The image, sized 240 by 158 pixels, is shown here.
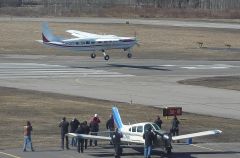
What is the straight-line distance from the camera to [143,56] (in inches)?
3814

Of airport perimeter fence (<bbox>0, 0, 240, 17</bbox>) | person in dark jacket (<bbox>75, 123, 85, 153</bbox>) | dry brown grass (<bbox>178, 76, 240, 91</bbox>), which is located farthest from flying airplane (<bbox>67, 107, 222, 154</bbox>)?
airport perimeter fence (<bbox>0, 0, 240, 17</bbox>)

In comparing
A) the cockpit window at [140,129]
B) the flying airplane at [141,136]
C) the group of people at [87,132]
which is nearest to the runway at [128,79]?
the group of people at [87,132]

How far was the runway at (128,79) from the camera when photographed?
197 ft

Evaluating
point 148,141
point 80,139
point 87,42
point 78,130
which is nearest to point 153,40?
point 87,42

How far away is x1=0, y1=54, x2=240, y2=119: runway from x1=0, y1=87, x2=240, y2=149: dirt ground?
282 cm

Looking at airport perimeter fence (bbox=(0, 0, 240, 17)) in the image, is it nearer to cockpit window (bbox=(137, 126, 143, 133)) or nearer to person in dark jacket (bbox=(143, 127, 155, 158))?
cockpit window (bbox=(137, 126, 143, 133))

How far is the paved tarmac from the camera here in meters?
38.3

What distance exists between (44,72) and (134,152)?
128ft

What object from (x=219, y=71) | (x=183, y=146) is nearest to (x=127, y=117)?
(x=183, y=146)

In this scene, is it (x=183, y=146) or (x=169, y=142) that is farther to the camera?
(x=183, y=146)

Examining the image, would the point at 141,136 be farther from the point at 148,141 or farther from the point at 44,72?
the point at 44,72

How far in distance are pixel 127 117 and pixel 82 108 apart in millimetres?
4323

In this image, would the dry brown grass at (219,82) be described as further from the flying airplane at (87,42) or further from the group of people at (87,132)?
the group of people at (87,132)

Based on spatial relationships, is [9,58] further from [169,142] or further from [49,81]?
[169,142]
